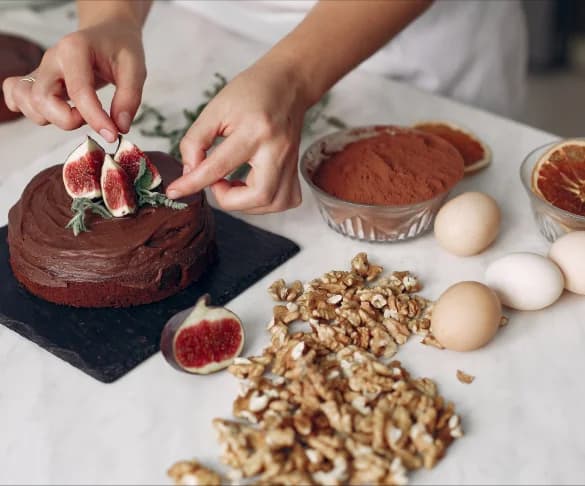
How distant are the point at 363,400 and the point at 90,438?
46 centimetres

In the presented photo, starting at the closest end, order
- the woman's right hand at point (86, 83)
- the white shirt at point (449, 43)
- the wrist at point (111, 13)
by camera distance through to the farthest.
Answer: the woman's right hand at point (86, 83), the wrist at point (111, 13), the white shirt at point (449, 43)

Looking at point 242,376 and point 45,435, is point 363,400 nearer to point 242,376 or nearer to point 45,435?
point 242,376

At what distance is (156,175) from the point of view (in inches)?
66.7

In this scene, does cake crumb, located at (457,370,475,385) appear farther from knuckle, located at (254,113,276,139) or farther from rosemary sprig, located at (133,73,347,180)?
rosemary sprig, located at (133,73,347,180)

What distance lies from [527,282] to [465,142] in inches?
22.6

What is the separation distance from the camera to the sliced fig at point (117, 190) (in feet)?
5.29

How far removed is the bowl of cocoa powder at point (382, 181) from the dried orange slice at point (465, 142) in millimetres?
124

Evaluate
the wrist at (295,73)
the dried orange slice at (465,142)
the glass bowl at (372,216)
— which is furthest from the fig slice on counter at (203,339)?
the dried orange slice at (465,142)

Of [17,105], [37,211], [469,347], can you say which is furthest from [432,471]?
[17,105]

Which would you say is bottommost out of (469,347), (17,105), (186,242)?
(469,347)

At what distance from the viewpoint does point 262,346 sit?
1544mm

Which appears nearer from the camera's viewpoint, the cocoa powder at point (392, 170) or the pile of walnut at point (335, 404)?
the pile of walnut at point (335, 404)

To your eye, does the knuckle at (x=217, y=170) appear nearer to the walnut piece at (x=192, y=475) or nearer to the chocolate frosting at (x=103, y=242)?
the chocolate frosting at (x=103, y=242)

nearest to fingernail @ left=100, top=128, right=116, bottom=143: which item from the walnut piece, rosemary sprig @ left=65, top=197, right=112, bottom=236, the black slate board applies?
rosemary sprig @ left=65, top=197, right=112, bottom=236
